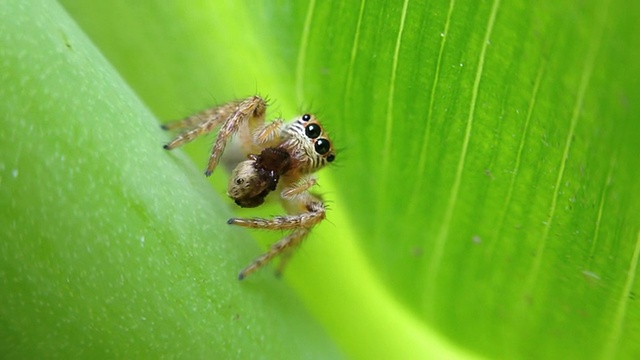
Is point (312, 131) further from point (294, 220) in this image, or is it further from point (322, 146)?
point (294, 220)

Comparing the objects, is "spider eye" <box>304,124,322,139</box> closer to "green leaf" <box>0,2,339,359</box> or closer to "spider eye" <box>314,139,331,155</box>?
"spider eye" <box>314,139,331,155</box>

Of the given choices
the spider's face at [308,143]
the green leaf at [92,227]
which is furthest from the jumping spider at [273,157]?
the green leaf at [92,227]

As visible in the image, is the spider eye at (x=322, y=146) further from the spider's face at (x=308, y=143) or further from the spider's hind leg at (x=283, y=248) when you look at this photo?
the spider's hind leg at (x=283, y=248)

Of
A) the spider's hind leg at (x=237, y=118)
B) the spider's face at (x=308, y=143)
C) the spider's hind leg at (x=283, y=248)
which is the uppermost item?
the spider's hind leg at (x=237, y=118)

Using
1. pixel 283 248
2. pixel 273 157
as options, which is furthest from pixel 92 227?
pixel 273 157

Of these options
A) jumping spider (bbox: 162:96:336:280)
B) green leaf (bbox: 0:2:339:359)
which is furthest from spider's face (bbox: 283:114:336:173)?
green leaf (bbox: 0:2:339:359)

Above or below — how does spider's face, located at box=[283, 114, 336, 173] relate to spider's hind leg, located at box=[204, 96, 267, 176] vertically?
below

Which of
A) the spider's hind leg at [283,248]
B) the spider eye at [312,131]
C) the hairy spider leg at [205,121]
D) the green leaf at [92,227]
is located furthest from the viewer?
the spider eye at [312,131]
